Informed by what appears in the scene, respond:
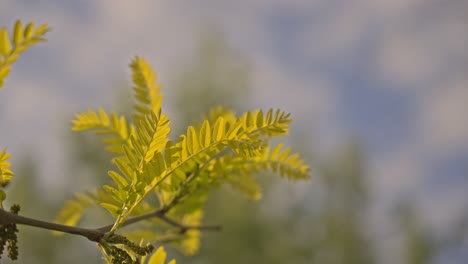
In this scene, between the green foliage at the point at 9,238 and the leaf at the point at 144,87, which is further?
the leaf at the point at 144,87

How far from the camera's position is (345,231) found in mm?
13484

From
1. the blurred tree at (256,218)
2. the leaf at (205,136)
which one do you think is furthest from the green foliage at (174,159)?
the blurred tree at (256,218)

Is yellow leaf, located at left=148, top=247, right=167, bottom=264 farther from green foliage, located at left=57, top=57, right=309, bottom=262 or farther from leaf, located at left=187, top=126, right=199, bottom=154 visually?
leaf, located at left=187, top=126, right=199, bottom=154

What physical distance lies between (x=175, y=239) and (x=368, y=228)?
13.5 m

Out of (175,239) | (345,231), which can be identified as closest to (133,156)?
(175,239)

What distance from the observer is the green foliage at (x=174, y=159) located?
848mm

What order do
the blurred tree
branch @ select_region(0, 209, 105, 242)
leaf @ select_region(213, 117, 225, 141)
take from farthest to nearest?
the blurred tree → leaf @ select_region(213, 117, 225, 141) → branch @ select_region(0, 209, 105, 242)

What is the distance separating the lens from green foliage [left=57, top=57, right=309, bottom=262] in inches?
33.4

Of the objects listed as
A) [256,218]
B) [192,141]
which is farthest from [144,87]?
[256,218]

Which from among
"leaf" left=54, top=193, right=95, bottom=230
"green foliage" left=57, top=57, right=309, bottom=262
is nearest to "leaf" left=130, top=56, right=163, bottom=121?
"green foliage" left=57, top=57, right=309, bottom=262

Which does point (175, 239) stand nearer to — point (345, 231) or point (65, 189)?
point (65, 189)

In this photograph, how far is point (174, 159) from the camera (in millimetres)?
863

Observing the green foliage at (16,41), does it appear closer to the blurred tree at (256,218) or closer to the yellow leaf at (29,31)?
the yellow leaf at (29,31)

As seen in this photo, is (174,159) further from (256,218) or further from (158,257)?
(256,218)
